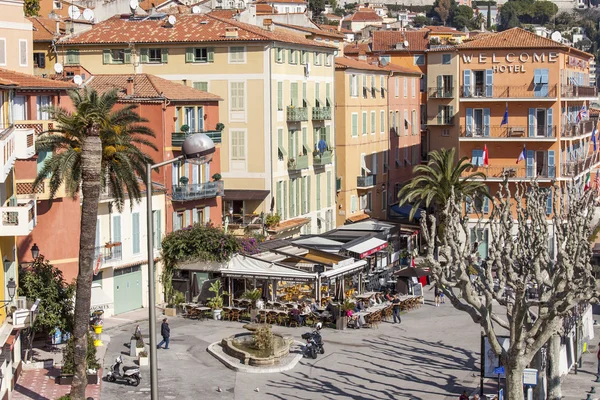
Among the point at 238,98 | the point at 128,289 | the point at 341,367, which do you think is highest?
the point at 238,98

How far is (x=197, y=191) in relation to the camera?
Result: 58406 millimetres

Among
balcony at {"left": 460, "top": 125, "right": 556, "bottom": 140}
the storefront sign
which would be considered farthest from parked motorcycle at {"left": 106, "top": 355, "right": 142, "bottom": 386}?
the storefront sign

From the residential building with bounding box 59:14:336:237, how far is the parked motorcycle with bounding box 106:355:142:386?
2384cm

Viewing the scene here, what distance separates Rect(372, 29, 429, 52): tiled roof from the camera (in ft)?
338

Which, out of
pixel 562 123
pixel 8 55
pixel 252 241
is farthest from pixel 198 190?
pixel 562 123

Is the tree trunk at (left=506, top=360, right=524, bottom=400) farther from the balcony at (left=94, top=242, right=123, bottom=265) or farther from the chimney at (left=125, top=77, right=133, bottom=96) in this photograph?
the chimney at (left=125, top=77, right=133, bottom=96)

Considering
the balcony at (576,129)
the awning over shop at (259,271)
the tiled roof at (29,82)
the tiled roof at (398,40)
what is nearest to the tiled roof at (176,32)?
the awning over shop at (259,271)

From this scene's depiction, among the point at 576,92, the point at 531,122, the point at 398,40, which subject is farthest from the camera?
the point at 398,40

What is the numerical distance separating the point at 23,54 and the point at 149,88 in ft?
26.4

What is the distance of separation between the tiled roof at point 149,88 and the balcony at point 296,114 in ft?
24.6

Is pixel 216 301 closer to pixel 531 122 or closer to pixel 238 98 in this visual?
pixel 238 98

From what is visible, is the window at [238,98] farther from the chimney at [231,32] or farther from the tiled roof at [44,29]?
the tiled roof at [44,29]

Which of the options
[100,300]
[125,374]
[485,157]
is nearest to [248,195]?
[485,157]

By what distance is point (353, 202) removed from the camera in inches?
3194
